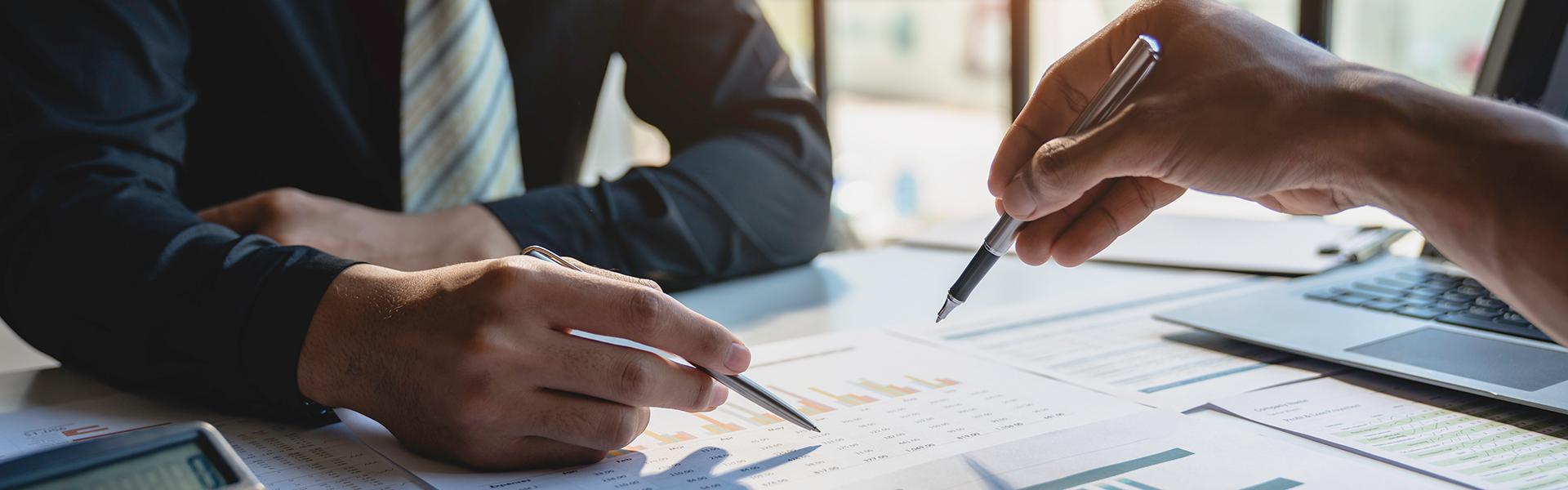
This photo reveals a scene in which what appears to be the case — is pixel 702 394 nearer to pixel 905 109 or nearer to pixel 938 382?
pixel 938 382

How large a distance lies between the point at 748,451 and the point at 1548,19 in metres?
0.78

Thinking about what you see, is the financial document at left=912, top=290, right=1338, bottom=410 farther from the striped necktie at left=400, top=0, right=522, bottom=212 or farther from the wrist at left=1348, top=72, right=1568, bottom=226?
the striped necktie at left=400, top=0, right=522, bottom=212

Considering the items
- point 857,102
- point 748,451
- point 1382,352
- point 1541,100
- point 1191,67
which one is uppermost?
point 857,102

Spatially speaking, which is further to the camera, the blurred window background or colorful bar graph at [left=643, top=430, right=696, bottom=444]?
the blurred window background

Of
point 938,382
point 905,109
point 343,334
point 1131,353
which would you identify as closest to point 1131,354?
point 1131,353

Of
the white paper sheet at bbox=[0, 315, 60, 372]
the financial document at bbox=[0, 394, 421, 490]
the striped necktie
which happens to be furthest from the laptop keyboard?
the white paper sheet at bbox=[0, 315, 60, 372]

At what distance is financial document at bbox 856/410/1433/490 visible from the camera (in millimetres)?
515

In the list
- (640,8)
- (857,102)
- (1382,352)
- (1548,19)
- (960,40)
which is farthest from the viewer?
(857,102)

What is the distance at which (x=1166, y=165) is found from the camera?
0.60 metres

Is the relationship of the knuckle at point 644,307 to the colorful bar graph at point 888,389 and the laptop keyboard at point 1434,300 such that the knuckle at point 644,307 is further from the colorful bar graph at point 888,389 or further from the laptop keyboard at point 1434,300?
the laptop keyboard at point 1434,300

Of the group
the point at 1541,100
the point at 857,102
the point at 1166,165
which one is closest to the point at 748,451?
the point at 1166,165

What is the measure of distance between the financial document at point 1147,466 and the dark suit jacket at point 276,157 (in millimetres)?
374

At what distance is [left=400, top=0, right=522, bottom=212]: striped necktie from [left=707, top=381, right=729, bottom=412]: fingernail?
0.61 m

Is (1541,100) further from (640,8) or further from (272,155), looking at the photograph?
(272,155)
